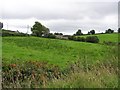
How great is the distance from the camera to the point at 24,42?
40188 mm

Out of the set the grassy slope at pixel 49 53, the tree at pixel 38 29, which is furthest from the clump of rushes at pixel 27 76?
the tree at pixel 38 29

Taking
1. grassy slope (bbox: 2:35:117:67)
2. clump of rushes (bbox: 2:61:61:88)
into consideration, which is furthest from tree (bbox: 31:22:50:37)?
clump of rushes (bbox: 2:61:61:88)

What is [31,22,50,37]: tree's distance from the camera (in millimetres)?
54222

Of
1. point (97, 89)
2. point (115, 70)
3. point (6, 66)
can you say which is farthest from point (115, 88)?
point (6, 66)

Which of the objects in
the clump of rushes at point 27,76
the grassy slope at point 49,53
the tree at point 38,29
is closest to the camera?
the clump of rushes at point 27,76

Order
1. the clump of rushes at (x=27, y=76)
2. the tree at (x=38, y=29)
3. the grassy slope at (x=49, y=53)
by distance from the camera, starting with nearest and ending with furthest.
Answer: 1. the clump of rushes at (x=27, y=76)
2. the grassy slope at (x=49, y=53)
3. the tree at (x=38, y=29)

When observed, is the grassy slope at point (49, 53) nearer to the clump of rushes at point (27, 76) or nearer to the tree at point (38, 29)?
the clump of rushes at point (27, 76)

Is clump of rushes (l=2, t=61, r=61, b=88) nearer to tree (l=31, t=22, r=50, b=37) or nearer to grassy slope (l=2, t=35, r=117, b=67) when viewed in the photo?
grassy slope (l=2, t=35, r=117, b=67)

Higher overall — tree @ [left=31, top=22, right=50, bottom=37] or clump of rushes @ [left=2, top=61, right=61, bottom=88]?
tree @ [left=31, top=22, right=50, bottom=37]

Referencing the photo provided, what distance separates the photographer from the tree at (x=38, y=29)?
5422 centimetres

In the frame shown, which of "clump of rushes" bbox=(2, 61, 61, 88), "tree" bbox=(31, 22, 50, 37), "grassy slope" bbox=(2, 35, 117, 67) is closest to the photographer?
"clump of rushes" bbox=(2, 61, 61, 88)

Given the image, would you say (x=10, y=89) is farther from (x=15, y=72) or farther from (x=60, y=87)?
(x=15, y=72)

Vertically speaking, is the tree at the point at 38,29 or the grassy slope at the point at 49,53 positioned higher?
the tree at the point at 38,29

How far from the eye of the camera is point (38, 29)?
5550 centimetres
